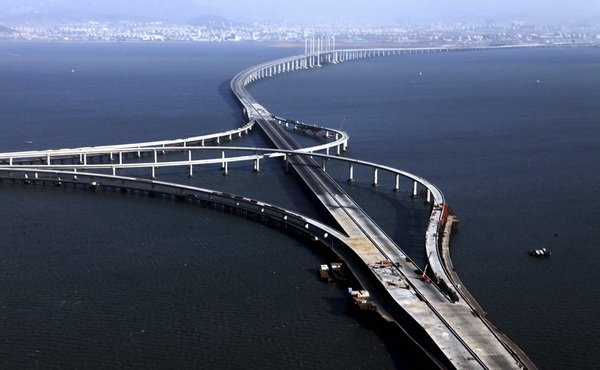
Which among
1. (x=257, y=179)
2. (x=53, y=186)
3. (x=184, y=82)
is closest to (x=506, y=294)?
(x=257, y=179)

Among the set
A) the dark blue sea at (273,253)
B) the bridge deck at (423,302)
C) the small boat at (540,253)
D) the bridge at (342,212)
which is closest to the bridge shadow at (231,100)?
the dark blue sea at (273,253)

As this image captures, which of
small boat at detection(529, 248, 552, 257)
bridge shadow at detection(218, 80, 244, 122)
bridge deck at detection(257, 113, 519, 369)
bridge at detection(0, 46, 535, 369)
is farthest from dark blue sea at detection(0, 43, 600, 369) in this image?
bridge shadow at detection(218, 80, 244, 122)

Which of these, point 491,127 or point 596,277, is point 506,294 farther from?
point 491,127

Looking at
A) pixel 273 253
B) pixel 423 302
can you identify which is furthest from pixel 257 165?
pixel 423 302

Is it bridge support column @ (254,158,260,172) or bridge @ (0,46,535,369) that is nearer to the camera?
bridge @ (0,46,535,369)

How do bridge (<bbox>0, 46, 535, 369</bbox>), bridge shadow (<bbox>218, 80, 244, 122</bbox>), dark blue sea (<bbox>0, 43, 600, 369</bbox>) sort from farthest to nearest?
1. bridge shadow (<bbox>218, 80, 244, 122</bbox>)
2. dark blue sea (<bbox>0, 43, 600, 369</bbox>)
3. bridge (<bbox>0, 46, 535, 369</bbox>)

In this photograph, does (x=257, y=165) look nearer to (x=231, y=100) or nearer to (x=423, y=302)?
(x=423, y=302)

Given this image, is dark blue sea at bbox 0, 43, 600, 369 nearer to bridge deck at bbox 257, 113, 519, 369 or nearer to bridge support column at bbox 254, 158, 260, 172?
bridge support column at bbox 254, 158, 260, 172

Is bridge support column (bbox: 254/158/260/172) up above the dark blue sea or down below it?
above
